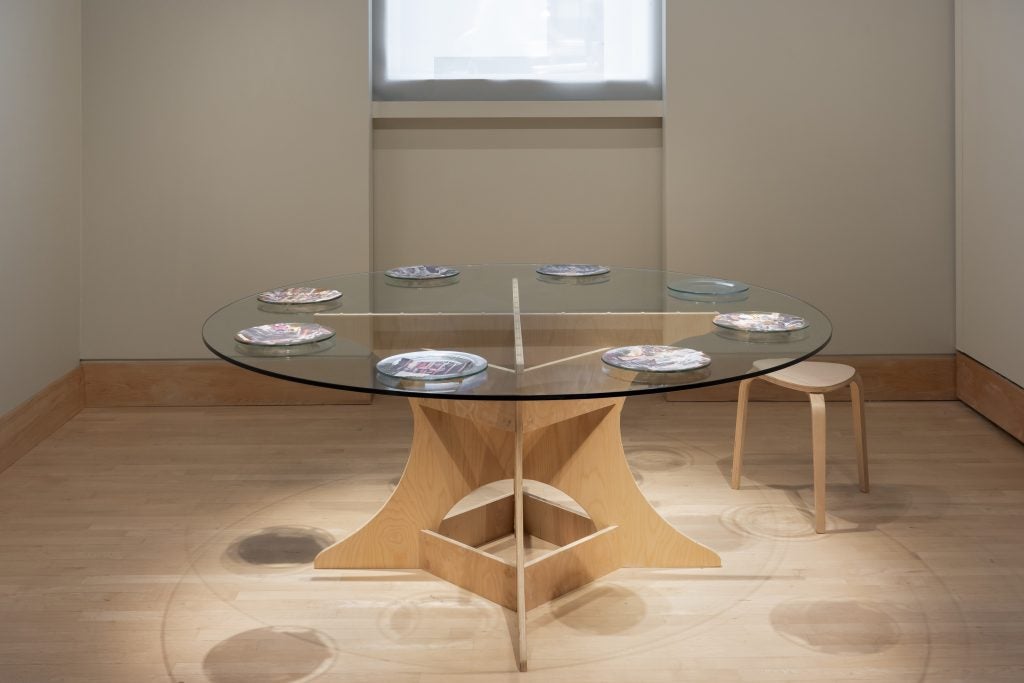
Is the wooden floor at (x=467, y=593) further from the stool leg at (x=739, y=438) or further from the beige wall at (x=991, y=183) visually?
the beige wall at (x=991, y=183)

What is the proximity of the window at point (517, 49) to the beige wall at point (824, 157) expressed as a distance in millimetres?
202

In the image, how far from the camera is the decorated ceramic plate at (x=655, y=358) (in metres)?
2.15

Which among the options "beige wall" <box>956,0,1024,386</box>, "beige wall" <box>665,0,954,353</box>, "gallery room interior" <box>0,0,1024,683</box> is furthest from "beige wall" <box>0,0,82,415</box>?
"beige wall" <box>956,0,1024,386</box>

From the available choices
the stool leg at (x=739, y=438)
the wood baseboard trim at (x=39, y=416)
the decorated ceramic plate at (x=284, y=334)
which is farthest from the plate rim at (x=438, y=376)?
the wood baseboard trim at (x=39, y=416)

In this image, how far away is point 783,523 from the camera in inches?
131

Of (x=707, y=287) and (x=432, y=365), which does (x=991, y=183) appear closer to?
(x=707, y=287)

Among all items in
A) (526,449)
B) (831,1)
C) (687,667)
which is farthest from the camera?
(831,1)

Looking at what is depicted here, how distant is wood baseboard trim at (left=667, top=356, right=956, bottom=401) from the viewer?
15.6 ft

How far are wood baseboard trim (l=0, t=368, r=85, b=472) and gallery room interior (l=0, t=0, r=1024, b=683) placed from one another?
3 cm

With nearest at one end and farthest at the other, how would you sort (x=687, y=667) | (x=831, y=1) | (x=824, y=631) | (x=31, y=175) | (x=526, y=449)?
(x=687, y=667) → (x=824, y=631) → (x=526, y=449) → (x=31, y=175) → (x=831, y=1)

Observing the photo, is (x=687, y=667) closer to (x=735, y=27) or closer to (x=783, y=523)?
(x=783, y=523)

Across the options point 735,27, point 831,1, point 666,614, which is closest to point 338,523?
point 666,614

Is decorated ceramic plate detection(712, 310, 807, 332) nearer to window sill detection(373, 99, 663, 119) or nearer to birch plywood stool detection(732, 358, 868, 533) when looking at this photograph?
birch plywood stool detection(732, 358, 868, 533)

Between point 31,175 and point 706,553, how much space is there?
289 cm
